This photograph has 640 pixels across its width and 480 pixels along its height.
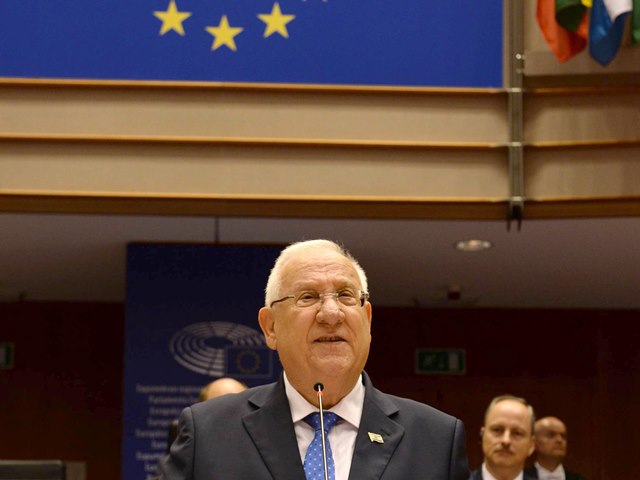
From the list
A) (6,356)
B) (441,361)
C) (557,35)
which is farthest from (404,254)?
(6,356)

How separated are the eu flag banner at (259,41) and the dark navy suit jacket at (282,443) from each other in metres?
4.79

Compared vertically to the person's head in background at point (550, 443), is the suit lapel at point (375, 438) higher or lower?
higher

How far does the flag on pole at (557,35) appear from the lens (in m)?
Answer: 6.98

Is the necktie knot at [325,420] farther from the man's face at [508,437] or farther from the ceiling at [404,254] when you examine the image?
the ceiling at [404,254]

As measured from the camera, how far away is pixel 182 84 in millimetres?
7379

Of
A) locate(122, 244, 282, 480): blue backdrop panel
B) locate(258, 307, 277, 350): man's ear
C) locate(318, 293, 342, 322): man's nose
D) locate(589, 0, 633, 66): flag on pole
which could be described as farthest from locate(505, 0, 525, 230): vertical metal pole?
locate(318, 293, 342, 322): man's nose

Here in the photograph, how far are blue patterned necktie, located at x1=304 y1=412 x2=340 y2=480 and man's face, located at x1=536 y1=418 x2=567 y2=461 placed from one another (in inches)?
249

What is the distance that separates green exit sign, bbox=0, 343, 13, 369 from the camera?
11289mm

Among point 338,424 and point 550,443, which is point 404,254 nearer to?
point 550,443

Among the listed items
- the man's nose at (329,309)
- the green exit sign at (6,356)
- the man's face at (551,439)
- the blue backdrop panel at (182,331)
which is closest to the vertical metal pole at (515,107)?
the blue backdrop panel at (182,331)

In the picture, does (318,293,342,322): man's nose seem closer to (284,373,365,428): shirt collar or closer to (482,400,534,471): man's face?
(284,373,365,428): shirt collar

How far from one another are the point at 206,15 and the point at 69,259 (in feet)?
8.72

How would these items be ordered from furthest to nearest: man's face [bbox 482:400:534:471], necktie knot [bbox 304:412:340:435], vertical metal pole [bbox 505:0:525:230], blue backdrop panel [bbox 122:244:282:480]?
1. blue backdrop panel [bbox 122:244:282:480]
2. vertical metal pole [bbox 505:0:525:230]
3. man's face [bbox 482:400:534:471]
4. necktie knot [bbox 304:412:340:435]

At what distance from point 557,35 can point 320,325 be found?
469 cm
